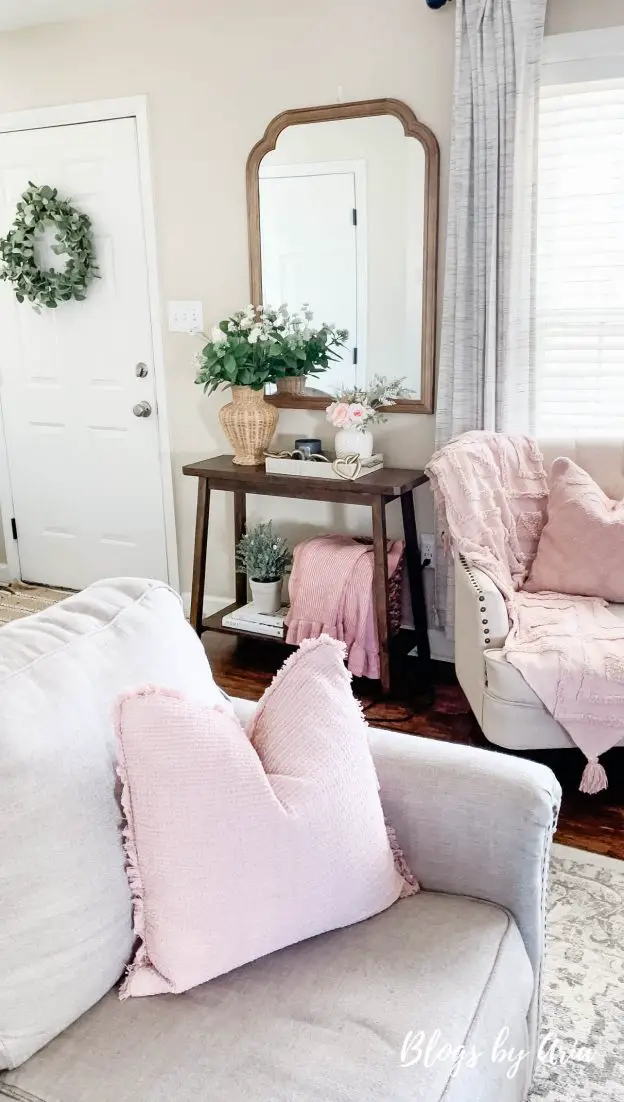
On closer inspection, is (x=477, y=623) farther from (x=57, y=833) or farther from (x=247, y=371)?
(x=57, y=833)

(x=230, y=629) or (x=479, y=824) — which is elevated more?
(x=479, y=824)

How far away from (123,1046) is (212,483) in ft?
Answer: 7.53

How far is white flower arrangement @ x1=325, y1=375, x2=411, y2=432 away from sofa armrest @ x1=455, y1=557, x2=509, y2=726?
26.2 inches

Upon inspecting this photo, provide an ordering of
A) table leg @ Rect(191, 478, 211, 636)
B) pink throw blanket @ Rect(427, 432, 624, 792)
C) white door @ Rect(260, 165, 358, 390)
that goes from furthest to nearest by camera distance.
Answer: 1. table leg @ Rect(191, 478, 211, 636)
2. white door @ Rect(260, 165, 358, 390)
3. pink throw blanket @ Rect(427, 432, 624, 792)

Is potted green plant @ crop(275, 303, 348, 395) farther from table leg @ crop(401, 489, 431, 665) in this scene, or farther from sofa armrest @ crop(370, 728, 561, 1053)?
sofa armrest @ crop(370, 728, 561, 1053)

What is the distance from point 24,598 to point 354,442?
74.3 inches

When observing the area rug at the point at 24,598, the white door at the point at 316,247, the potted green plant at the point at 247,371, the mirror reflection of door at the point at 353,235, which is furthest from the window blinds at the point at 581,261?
the area rug at the point at 24,598

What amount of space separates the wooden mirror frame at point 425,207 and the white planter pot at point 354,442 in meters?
0.20

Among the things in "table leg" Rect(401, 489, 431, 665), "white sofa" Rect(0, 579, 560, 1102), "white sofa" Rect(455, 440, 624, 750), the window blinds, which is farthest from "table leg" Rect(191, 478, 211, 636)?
"white sofa" Rect(0, 579, 560, 1102)

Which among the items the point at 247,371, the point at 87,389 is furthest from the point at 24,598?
the point at 247,371

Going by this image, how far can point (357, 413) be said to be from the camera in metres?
2.86

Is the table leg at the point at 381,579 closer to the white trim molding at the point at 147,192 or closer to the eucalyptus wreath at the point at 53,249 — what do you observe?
the white trim molding at the point at 147,192

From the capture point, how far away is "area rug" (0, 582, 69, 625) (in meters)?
3.79

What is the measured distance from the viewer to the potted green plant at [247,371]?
9.70 feet
